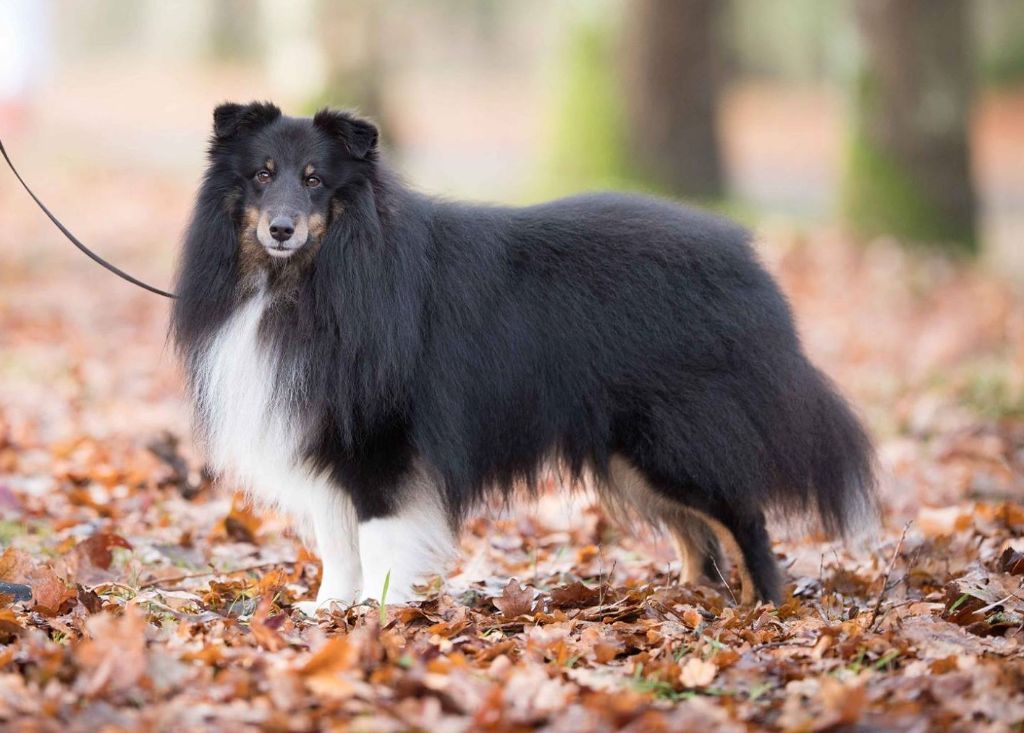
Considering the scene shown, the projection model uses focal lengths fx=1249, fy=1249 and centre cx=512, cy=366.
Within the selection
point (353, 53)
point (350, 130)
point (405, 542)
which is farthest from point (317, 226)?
point (353, 53)

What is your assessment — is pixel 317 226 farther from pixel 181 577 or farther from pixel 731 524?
pixel 731 524

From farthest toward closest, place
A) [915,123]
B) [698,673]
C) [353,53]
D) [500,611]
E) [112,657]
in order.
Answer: [353,53] < [915,123] < [500,611] < [698,673] < [112,657]

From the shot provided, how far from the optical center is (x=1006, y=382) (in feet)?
28.0

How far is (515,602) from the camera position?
457 cm

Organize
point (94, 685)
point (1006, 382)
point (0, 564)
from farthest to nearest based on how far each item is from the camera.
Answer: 1. point (1006, 382)
2. point (0, 564)
3. point (94, 685)

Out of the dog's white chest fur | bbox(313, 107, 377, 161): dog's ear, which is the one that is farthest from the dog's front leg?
bbox(313, 107, 377, 161): dog's ear

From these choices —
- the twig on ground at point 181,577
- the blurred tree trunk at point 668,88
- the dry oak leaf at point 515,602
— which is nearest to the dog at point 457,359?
the twig on ground at point 181,577

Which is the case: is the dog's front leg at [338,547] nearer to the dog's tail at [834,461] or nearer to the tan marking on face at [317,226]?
the tan marking on face at [317,226]

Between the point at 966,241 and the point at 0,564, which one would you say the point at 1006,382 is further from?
the point at 0,564

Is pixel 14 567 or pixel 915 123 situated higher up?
pixel 915 123

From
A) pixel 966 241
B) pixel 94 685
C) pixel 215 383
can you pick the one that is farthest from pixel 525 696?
pixel 966 241

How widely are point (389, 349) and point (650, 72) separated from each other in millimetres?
11228

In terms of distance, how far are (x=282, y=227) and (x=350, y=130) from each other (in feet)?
1.62

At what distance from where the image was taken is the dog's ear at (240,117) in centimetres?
480
